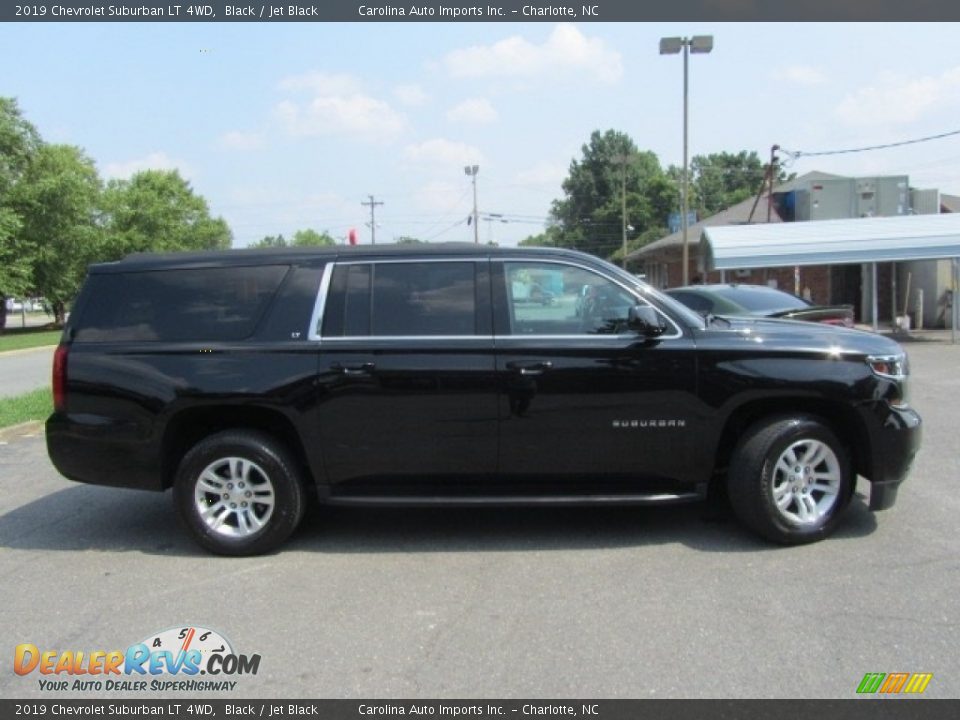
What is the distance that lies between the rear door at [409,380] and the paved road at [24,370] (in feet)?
34.3

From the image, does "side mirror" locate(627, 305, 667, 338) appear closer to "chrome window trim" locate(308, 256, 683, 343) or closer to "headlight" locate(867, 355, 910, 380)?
"chrome window trim" locate(308, 256, 683, 343)

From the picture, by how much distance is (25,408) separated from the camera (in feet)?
34.3

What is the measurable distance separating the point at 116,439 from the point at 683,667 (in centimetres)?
368

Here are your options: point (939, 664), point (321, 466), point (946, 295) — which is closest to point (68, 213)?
point (946, 295)

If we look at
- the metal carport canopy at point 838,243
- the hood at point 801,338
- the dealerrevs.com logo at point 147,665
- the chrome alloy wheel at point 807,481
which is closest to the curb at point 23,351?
the metal carport canopy at point 838,243

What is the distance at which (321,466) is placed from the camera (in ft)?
16.1

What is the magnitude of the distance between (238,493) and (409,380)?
133cm

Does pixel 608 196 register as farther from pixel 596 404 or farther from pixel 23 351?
pixel 596 404

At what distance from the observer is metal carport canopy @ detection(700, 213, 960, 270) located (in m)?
19.1

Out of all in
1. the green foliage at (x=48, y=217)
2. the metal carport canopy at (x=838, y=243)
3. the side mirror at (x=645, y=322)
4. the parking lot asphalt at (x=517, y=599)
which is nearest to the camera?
the parking lot asphalt at (x=517, y=599)

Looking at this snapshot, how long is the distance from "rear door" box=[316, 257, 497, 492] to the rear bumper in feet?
3.88

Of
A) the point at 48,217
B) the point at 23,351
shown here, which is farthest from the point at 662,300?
the point at 48,217

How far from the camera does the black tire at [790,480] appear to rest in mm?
4770

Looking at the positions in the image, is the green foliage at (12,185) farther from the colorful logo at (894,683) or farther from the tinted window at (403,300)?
the colorful logo at (894,683)
